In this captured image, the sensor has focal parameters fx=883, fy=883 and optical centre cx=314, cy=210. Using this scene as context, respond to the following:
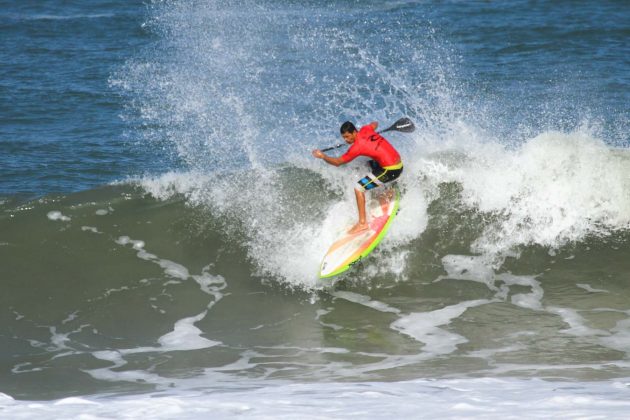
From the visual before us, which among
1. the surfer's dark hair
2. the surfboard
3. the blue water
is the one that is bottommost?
the surfboard

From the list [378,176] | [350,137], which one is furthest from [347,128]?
[378,176]

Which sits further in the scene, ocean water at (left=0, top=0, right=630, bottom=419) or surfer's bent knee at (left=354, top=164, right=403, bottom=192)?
surfer's bent knee at (left=354, top=164, right=403, bottom=192)

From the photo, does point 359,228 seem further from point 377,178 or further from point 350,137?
point 350,137

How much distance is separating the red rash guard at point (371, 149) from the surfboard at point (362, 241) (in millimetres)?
691

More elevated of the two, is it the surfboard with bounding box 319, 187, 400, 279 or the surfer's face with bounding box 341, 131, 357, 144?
the surfer's face with bounding box 341, 131, 357, 144

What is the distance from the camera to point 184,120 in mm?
17656

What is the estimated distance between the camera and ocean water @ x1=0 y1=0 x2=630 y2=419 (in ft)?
26.7

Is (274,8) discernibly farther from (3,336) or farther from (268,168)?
(3,336)

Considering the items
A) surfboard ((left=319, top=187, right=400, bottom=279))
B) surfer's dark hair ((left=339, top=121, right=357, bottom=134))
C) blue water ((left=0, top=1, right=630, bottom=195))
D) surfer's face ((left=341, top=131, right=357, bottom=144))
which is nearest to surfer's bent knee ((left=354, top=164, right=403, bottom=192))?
surfboard ((left=319, top=187, right=400, bottom=279))

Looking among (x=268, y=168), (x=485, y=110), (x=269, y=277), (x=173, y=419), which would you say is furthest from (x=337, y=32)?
(x=173, y=419)

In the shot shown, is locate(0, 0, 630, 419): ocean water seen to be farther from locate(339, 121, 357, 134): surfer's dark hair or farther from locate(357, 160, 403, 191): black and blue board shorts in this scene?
locate(339, 121, 357, 134): surfer's dark hair

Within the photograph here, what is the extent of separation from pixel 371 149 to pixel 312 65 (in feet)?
33.1

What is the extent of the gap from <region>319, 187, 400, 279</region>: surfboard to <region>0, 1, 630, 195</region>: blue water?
488 centimetres

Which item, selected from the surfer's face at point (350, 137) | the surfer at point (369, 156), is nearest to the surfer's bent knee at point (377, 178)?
the surfer at point (369, 156)
